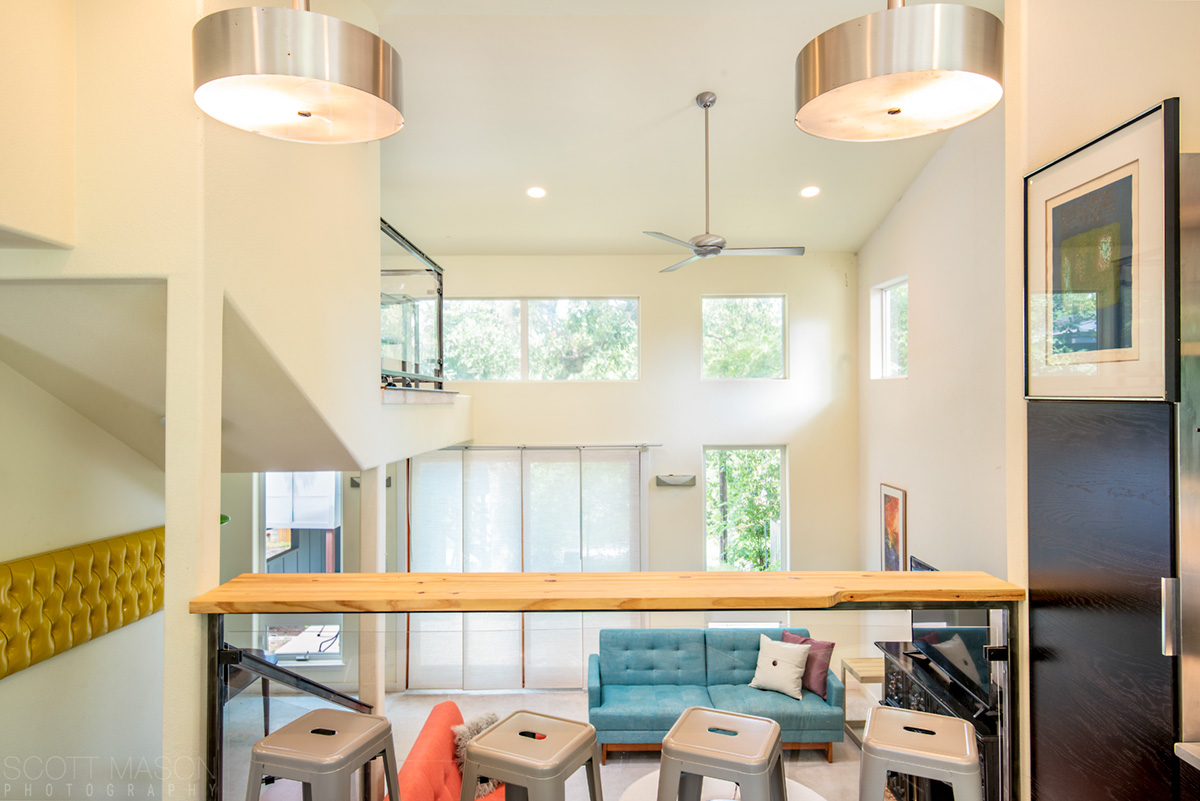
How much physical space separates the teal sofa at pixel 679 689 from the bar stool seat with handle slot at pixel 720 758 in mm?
96

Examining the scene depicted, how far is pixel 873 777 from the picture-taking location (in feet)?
4.68

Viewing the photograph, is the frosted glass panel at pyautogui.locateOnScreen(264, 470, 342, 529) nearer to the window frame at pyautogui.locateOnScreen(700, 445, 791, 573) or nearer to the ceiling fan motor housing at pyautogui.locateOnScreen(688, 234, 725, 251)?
the window frame at pyautogui.locateOnScreen(700, 445, 791, 573)

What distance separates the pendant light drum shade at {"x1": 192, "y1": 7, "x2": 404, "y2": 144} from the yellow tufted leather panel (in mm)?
2113

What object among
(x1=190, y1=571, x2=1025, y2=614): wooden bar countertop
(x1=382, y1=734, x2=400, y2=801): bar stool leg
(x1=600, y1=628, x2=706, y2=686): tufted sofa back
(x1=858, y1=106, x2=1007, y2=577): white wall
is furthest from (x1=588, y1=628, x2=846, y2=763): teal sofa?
(x1=858, y1=106, x2=1007, y2=577): white wall

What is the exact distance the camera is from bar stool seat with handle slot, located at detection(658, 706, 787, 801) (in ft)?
4.49

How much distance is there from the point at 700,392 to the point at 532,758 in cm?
524

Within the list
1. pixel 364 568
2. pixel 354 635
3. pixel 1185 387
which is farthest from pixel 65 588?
pixel 1185 387

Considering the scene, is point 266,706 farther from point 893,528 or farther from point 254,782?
point 893,528

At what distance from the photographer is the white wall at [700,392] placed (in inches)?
253

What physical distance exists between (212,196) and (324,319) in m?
0.97

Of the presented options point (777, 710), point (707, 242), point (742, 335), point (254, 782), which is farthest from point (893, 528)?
point (254, 782)

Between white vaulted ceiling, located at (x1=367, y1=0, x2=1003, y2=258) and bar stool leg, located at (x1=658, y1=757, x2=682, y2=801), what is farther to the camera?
white vaulted ceiling, located at (x1=367, y1=0, x2=1003, y2=258)

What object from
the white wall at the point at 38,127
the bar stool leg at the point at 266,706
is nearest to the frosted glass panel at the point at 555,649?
the bar stool leg at the point at 266,706

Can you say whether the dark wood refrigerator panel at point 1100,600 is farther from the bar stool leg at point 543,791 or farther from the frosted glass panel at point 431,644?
the frosted glass panel at point 431,644
